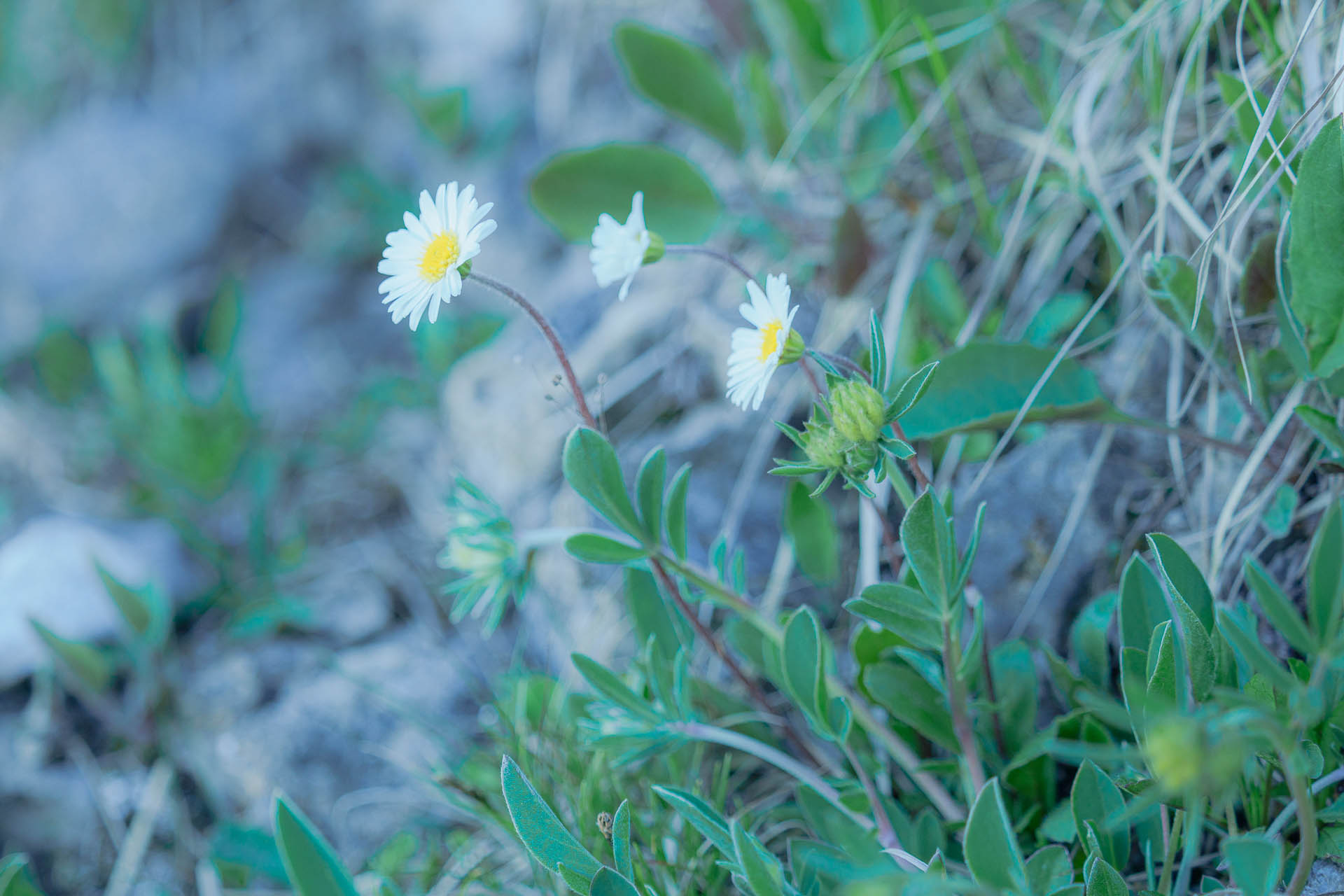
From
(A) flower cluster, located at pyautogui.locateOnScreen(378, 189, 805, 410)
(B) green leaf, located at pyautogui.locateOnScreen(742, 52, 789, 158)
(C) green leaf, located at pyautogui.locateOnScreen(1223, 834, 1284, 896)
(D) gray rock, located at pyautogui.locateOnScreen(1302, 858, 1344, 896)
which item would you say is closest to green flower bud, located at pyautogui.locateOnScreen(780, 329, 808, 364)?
(A) flower cluster, located at pyautogui.locateOnScreen(378, 189, 805, 410)

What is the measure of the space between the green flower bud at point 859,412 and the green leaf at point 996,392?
0.25 metres

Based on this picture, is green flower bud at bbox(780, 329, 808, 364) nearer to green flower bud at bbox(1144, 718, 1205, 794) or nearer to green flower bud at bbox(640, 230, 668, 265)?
green flower bud at bbox(640, 230, 668, 265)

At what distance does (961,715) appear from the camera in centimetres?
96

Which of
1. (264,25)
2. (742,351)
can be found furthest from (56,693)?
(264,25)

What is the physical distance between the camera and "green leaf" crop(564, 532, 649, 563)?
1.00 m

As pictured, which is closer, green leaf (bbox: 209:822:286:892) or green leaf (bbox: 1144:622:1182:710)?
green leaf (bbox: 1144:622:1182:710)

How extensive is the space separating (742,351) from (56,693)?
1.58 metres

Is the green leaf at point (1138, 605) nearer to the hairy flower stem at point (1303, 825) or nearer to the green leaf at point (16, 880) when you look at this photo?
the hairy flower stem at point (1303, 825)

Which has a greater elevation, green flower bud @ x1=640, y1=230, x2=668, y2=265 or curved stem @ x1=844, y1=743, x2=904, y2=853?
green flower bud @ x1=640, y1=230, x2=668, y2=265

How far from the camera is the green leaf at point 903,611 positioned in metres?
0.86

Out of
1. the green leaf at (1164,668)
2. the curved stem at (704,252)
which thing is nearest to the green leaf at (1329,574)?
the green leaf at (1164,668)

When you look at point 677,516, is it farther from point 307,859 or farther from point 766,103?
point 766,103

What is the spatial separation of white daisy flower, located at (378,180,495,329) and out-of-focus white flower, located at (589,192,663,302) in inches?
4.5

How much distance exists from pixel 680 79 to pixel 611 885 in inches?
54.5
